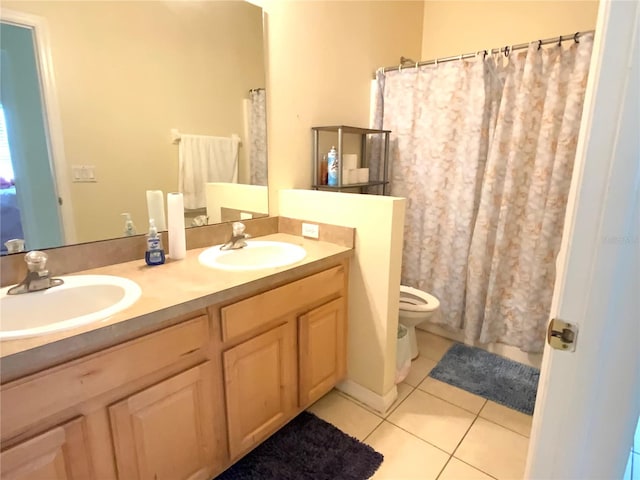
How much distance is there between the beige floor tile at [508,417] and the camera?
5.71 feet

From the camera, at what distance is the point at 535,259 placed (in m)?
2.07

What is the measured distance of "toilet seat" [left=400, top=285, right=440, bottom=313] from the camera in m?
2.13

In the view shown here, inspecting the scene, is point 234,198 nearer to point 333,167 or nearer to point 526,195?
point 333,167

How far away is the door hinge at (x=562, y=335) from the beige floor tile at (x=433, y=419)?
50.2 inches

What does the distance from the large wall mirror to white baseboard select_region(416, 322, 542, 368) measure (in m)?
1.66

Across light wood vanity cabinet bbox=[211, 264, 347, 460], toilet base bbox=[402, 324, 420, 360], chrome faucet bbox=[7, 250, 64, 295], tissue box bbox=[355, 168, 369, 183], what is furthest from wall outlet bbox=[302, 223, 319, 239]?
chrome faucet bbox=[7, 250, 64, 295]

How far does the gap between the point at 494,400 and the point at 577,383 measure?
1.56 m

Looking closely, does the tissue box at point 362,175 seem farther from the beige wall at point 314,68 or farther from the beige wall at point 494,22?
the beige wall at point 494,22

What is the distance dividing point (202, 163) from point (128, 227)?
0.45 metres

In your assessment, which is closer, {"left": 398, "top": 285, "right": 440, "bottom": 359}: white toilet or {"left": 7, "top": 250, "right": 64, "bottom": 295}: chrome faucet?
{"left": 7, "top": 250, "right": 64, "bottom": 295}: chrome faucet

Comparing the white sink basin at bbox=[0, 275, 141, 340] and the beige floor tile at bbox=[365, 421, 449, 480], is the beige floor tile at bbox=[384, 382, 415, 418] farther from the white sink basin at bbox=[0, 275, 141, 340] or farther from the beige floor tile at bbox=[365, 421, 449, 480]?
the white sink basin at bbox=[0, 275, 141, 340]

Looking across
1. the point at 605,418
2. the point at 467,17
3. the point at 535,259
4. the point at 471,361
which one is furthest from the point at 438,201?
the point at 605,418

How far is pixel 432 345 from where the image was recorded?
2486 mm

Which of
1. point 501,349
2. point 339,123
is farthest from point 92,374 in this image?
point 501,349
